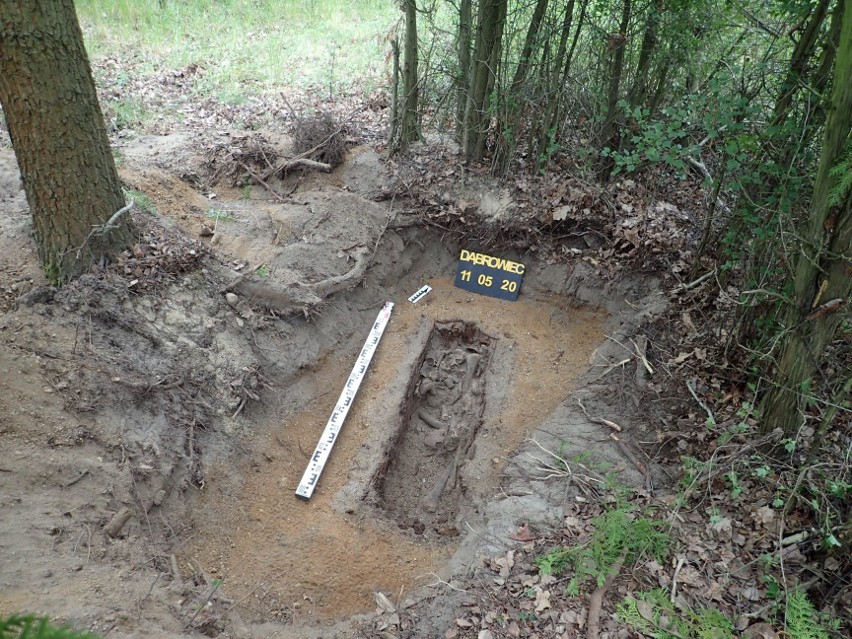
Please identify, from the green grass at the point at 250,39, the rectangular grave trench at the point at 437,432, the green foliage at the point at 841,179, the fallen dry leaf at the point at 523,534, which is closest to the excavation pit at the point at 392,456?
the rectangular grave trench at the point at 437,432

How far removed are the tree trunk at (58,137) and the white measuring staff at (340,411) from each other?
2.74 metres

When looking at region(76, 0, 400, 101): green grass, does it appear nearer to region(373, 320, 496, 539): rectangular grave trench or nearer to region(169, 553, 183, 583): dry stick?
region(373, 320, 496, 539): rectangular grave trench

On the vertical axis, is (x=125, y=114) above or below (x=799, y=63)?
below

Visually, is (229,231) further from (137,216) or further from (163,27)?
(163,27)

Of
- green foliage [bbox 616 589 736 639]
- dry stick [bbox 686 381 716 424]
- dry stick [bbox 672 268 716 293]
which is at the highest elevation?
dry stick [bbox 672 268 716 293]

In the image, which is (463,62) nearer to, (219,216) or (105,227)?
(219,216)

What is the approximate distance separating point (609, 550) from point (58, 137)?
553 cm

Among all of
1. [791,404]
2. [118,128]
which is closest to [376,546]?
Answer: [791,404]

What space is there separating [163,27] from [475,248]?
30.9ft

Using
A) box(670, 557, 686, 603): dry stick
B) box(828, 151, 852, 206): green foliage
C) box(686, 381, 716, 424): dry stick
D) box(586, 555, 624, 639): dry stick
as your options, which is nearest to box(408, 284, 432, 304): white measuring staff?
box(686, 381, 716, 424): dry stick

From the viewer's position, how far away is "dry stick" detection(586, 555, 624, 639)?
3695 mm

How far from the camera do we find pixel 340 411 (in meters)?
6.09

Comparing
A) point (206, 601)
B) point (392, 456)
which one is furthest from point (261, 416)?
point (206, 601)

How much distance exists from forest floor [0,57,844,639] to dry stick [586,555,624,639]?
6 cm
